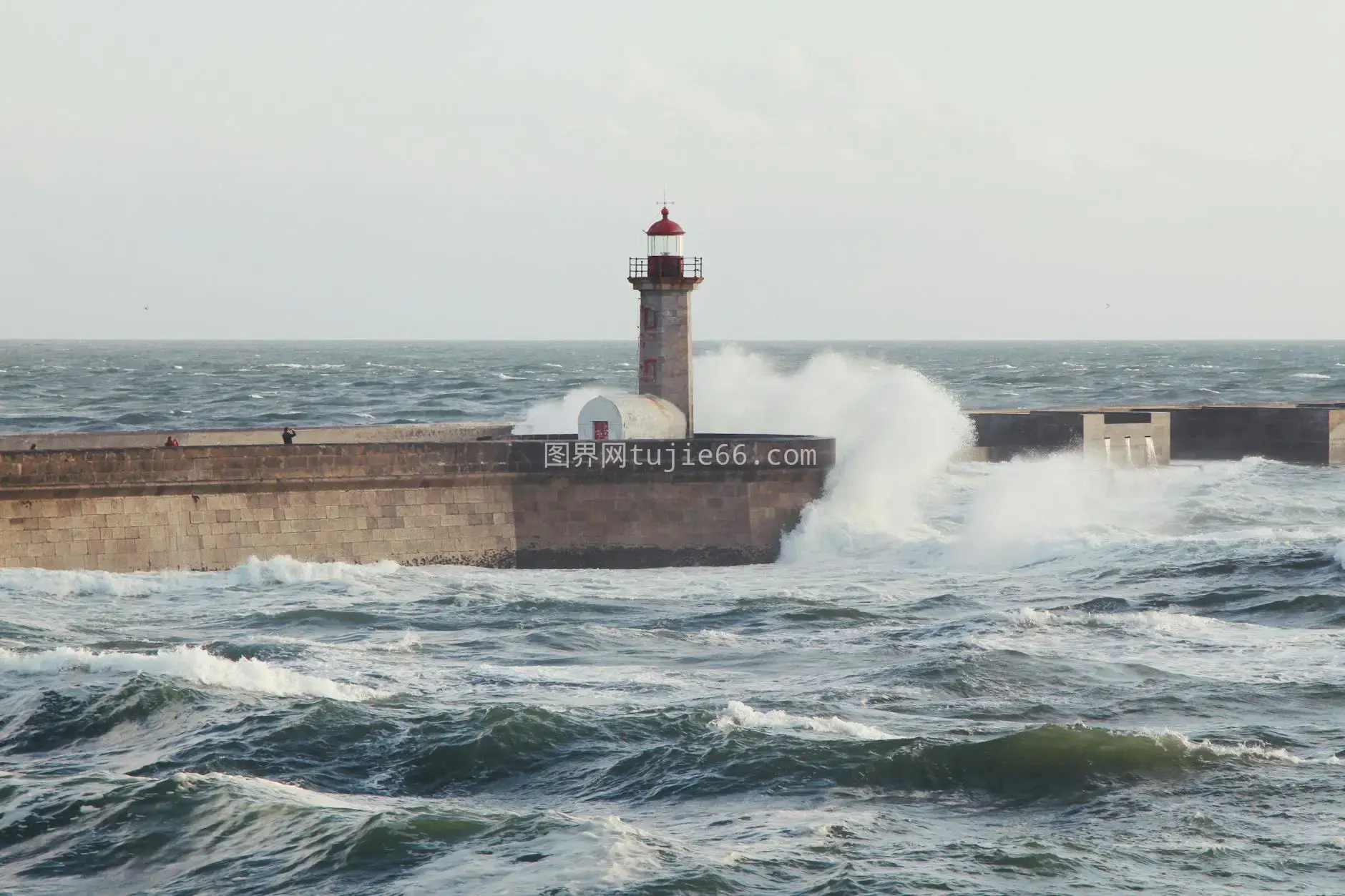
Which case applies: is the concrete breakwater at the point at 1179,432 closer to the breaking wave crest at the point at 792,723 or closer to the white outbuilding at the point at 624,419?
the white outbuilding at the point at 624,419

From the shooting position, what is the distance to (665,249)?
26.7m

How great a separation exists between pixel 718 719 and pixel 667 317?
13203mm

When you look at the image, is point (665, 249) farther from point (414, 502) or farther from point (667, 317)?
point (414, 502)

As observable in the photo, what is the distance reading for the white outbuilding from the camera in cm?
2597

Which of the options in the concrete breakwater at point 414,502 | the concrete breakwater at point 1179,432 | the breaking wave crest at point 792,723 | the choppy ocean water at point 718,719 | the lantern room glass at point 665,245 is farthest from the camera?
the concrete breakwater at point 1179,432

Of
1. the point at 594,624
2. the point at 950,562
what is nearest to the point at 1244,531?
the point at 950,562

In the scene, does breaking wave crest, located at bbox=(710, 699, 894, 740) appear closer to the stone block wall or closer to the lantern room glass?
the stone block wall

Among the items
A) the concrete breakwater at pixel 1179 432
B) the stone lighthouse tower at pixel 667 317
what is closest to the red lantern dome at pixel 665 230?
the stone lighthouse tower at pixel 667 317

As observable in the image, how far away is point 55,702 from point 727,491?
12.2 meters

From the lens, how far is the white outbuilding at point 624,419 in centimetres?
2597

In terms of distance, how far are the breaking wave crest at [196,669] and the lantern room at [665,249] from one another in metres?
11.4

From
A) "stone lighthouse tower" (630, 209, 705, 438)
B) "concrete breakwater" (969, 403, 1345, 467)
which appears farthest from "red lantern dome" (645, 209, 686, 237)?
"concrete breakwater" (969, 403, 1345, 467)

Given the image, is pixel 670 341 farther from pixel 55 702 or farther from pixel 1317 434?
pixel 1317 434

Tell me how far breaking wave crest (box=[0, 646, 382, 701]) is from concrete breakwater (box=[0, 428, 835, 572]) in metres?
4.69
